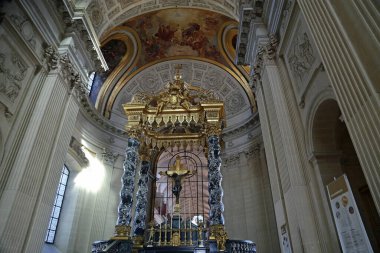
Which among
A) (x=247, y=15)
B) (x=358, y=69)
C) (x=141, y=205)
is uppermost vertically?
(x=247, y=15)

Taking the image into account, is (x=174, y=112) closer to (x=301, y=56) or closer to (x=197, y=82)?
(x=301, y=56)

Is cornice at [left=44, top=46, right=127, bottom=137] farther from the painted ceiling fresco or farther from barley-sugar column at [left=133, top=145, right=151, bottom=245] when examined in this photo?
the painted ceiling fresco

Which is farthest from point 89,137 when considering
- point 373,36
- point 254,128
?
point 373,36

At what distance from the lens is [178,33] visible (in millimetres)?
13562

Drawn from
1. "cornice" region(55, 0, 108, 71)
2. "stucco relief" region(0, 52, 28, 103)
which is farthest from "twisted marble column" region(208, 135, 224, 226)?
"stucco relief" region(0, 52, 28, 103)

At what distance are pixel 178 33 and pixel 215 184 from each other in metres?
8.69

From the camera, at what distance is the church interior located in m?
3.25

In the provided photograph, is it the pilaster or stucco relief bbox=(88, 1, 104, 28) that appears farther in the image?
stucco relief bbox=(88, 1, 104, 28)

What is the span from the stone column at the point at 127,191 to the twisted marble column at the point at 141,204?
782 millimetres

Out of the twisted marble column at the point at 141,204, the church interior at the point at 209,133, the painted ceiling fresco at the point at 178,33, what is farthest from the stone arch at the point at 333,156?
the painted ceiling fresco at the point at 178,33

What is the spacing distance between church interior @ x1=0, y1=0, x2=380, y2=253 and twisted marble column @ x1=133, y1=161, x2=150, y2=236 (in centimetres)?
4

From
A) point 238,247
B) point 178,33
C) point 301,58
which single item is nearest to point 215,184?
point 238,247

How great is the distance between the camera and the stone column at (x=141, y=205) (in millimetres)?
7672

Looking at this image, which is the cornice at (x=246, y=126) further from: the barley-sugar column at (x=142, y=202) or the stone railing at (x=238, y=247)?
the stone railing at (x=238, y=247)
